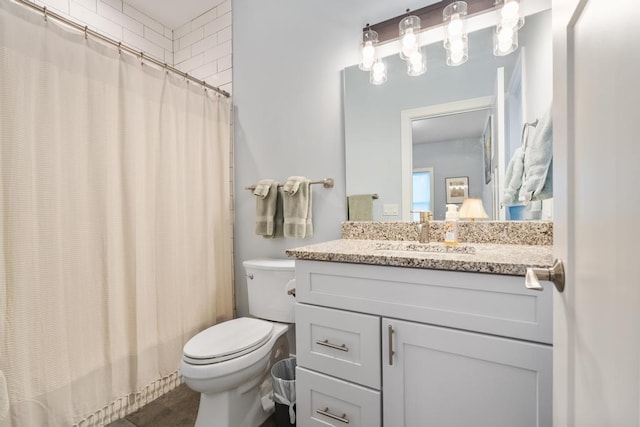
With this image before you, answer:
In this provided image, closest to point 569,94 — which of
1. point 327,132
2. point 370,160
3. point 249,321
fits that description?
point 370,160

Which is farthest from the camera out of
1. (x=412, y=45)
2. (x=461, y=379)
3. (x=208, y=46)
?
(x=208, y=46)

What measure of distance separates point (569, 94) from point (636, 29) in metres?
0.24

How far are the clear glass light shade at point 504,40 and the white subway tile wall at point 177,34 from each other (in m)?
1.65

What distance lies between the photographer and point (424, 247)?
130 cm

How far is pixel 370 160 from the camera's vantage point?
157 centimetres

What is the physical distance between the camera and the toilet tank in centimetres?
158

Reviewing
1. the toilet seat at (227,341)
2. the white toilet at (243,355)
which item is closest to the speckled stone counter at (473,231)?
the white toilet at (243,355)

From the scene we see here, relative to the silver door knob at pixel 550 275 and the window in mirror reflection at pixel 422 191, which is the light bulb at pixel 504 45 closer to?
the window in mirror reflection at pixel 422 191

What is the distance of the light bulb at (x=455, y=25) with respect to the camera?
4.25 ft

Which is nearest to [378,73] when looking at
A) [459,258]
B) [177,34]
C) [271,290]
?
[459,258]

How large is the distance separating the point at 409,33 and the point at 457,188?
0.80 metres

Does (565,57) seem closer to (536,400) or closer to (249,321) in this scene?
(536,400)

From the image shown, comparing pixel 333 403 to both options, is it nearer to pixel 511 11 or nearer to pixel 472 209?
pixel 472 209

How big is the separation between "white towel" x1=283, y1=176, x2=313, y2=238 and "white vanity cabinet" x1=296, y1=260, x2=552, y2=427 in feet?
1.70
